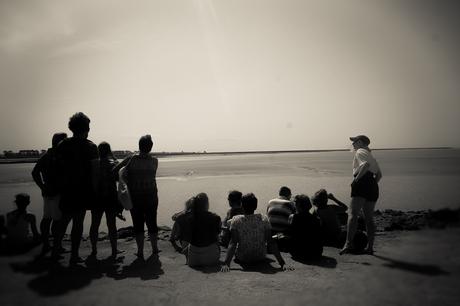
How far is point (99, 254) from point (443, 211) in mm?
5869

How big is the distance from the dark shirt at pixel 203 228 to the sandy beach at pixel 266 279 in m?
0.48

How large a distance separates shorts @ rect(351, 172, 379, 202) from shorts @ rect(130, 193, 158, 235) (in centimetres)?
381

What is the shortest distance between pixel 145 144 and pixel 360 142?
13.5 ft

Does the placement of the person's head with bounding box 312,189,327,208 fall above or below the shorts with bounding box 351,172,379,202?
below

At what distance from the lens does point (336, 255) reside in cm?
590

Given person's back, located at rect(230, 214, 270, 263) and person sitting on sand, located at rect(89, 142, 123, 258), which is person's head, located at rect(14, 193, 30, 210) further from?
person's back, located at rect(230, 214, 270, 263)

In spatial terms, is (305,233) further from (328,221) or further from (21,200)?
(21,200)

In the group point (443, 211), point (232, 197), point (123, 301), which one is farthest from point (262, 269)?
point (443, 211)

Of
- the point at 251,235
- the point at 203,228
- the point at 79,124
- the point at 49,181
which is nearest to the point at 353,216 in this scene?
the point at 251,235

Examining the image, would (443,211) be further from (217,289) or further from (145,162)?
(145,162)

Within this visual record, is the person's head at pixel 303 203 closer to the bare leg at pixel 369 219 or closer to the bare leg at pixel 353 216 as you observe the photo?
the bare leg at pixel 353 216

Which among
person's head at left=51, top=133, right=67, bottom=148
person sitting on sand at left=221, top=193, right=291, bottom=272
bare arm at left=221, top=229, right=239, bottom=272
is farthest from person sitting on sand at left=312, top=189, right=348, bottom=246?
person's head at left=51, top=133, right=67, bottom=148

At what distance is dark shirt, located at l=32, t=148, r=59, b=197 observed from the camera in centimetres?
473

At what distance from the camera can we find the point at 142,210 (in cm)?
558
